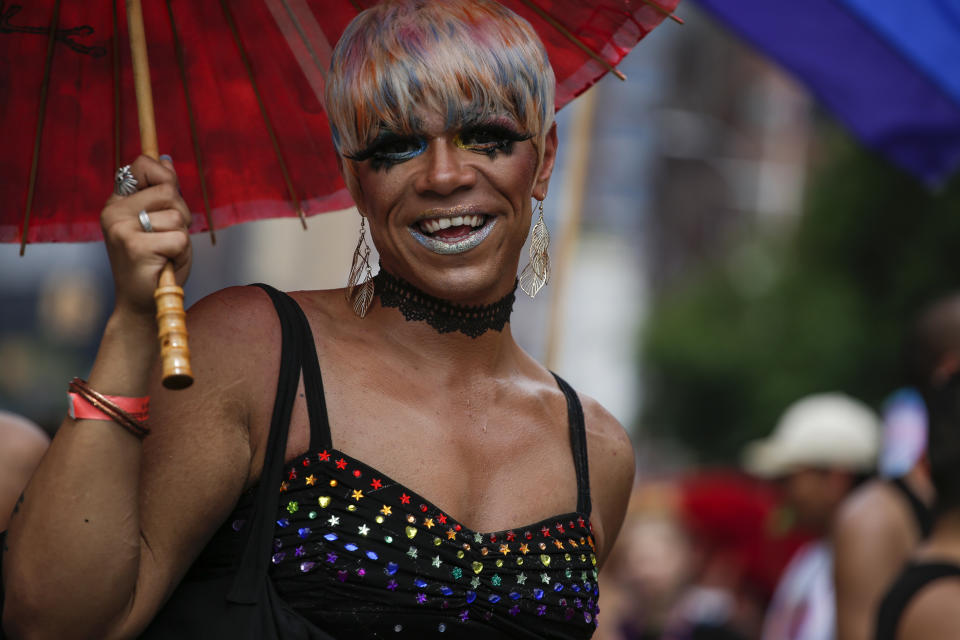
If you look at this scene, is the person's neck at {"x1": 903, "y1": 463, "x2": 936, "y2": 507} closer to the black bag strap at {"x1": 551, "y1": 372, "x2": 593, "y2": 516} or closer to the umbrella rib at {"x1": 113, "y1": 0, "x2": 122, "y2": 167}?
the black bag strap at {"x1": 551, "y1": 372, "x2": 593, "y2": 516}

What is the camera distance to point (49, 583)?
1889mm

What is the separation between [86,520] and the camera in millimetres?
1882

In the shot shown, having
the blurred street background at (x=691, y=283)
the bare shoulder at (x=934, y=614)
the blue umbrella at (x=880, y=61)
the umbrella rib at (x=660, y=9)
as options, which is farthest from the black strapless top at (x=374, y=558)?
the blue umbrella at (x=880, y=61)

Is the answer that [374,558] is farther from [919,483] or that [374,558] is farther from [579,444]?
[919,483]

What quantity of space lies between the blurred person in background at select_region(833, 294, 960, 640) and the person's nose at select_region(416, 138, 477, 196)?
123 inches

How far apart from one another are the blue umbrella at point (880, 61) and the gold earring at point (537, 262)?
2.14 metres

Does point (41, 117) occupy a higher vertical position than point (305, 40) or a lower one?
lower

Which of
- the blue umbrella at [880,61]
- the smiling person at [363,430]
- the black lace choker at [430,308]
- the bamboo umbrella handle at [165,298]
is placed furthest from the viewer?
the blue umbrella at [880,61]

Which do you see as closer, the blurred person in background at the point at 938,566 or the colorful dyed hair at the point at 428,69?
the colorful dyed hair at the point at 428,69

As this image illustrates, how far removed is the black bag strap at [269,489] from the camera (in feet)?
6.89

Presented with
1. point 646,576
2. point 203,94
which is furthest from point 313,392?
point 646,576

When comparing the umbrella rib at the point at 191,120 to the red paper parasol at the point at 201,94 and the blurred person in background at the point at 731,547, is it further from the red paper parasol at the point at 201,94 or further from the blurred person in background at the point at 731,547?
the blurred person in background at the point at 731,547

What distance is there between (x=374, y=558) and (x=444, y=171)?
2.30 feet

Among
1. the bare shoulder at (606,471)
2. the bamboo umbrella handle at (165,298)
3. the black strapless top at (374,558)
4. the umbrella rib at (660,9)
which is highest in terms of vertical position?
the umbrella rib at (660,9)
